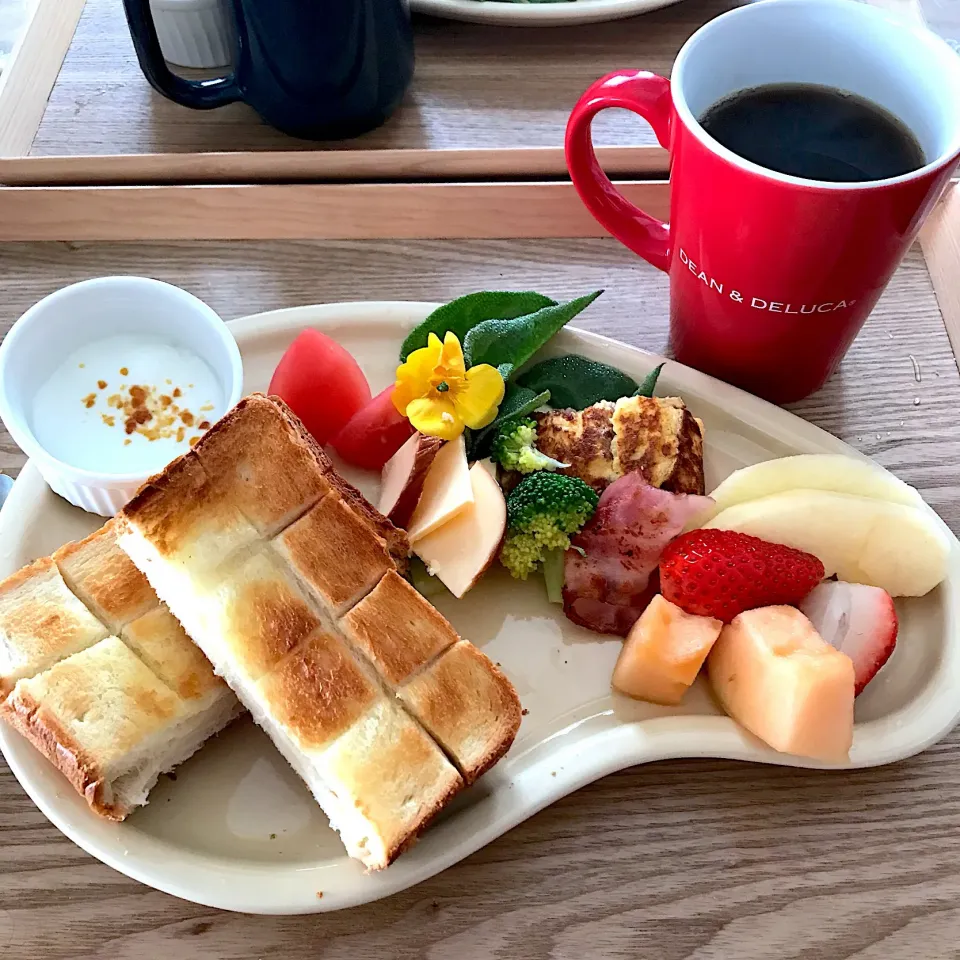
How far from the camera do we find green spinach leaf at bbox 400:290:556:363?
1.46 meters

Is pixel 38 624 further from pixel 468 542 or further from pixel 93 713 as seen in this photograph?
pixel 468 542

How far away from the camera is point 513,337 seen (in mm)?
1426

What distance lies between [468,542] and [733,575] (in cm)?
36

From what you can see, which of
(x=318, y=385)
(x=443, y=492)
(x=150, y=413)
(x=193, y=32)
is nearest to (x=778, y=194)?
(x=443, y=492)

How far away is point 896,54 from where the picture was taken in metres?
1.23

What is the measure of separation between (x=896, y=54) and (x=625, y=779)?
105cm

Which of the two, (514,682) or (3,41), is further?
(3,41)

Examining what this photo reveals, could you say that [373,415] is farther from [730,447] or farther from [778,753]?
[778,753]

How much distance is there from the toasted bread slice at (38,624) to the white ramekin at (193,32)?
3.33 ft

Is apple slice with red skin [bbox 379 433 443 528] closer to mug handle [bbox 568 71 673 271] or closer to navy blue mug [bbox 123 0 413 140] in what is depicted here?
mug handle [bbox 568 71 673 271]

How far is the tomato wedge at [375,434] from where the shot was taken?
1362 millimetres

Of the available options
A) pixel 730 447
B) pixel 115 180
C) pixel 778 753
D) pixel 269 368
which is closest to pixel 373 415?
pixel 269 368

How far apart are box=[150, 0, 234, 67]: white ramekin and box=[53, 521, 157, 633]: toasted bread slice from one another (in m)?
0.96

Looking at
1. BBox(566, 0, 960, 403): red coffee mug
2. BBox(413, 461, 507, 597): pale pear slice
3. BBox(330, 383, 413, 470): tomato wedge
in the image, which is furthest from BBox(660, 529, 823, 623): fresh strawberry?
BBox(330, 383, 413, 470): tomato wedge
